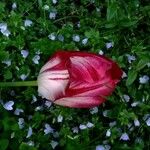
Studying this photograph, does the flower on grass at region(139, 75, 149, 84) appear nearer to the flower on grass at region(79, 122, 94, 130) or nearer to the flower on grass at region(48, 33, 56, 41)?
the flower on grass at region(79, 122, 94, 130)

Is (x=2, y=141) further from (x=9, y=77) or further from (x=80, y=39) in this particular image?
(x=80, y=39)

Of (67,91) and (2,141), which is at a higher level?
(67,91)

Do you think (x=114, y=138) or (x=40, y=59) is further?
(x=40, y=59)

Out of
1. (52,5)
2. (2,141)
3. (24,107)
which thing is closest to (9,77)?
(24,107)

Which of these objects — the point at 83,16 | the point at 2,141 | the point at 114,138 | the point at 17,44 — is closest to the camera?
the point at 2,141

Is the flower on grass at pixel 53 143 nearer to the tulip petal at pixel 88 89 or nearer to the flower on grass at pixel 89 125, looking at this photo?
the flower on grass at pixel 89 125

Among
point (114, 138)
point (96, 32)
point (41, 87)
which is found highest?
point (41, 87)

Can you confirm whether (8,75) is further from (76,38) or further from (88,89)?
(88,89)
